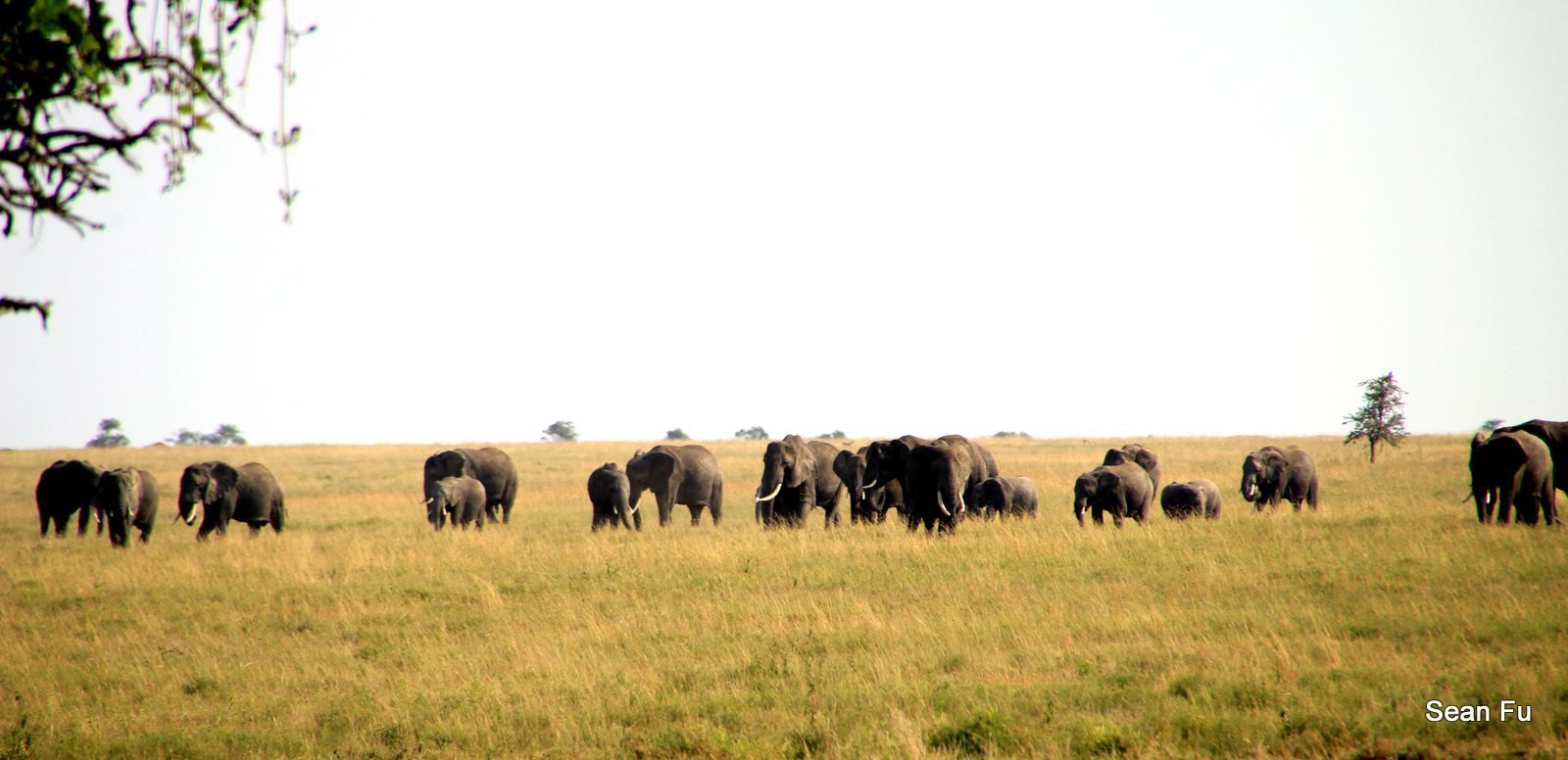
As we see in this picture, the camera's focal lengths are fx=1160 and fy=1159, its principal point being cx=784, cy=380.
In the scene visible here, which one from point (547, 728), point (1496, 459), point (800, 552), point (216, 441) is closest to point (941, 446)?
point (800, 552)

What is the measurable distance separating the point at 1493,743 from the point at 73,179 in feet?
28.3

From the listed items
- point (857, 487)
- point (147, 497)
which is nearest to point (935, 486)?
point (857, 487)

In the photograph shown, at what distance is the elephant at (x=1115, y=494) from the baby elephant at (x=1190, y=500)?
0.45m

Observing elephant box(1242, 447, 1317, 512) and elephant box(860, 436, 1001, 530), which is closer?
elephant box(860, 436, 1001, 530)

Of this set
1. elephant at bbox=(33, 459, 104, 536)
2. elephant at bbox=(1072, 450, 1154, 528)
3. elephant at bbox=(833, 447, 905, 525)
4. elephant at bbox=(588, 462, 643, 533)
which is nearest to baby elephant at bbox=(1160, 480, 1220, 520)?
elephant at bbox=(1072, 450, 1154, 528)

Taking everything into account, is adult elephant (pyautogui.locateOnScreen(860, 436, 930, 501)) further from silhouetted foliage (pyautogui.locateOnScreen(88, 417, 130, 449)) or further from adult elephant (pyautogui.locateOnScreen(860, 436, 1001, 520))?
silhouetted foliage (pyautogui.locateOnScreen(88, 417, 130, 449))

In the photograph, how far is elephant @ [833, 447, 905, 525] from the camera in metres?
23.9

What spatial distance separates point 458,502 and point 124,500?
6.14 metres

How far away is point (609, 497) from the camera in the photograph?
2388cm

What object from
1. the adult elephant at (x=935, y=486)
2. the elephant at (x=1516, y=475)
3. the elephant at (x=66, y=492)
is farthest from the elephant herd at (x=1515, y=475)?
the elephant at (x=66, y=492)

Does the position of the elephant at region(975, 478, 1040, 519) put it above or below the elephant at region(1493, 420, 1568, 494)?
below

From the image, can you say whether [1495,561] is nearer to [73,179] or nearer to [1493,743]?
[1493,743]

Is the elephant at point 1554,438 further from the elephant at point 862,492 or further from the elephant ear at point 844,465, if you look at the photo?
the elephant ear at point 844,465

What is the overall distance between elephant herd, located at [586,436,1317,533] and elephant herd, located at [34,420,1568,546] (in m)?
0.03
